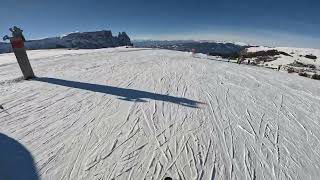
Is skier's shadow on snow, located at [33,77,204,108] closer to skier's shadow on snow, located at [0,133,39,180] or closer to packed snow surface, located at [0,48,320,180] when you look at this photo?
packed snow surface, located at [0,48,320,180]

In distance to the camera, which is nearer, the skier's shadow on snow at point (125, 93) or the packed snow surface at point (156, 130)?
the packed snow surface at point (156, 130)

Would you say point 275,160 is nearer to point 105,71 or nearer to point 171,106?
point 171,106

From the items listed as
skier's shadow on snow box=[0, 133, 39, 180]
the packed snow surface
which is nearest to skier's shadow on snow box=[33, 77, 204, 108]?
the packed snow surface

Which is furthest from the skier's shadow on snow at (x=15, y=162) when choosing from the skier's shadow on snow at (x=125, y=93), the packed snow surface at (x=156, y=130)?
the skier's shadow on snow at (x=125, y=93)

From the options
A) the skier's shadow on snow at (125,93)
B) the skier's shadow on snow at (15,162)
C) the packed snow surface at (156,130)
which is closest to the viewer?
the skier's shadow on snow at (15,162)

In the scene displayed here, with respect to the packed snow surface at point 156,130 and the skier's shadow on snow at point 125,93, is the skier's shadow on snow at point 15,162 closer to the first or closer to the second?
the packed snow surface at point 156,130
